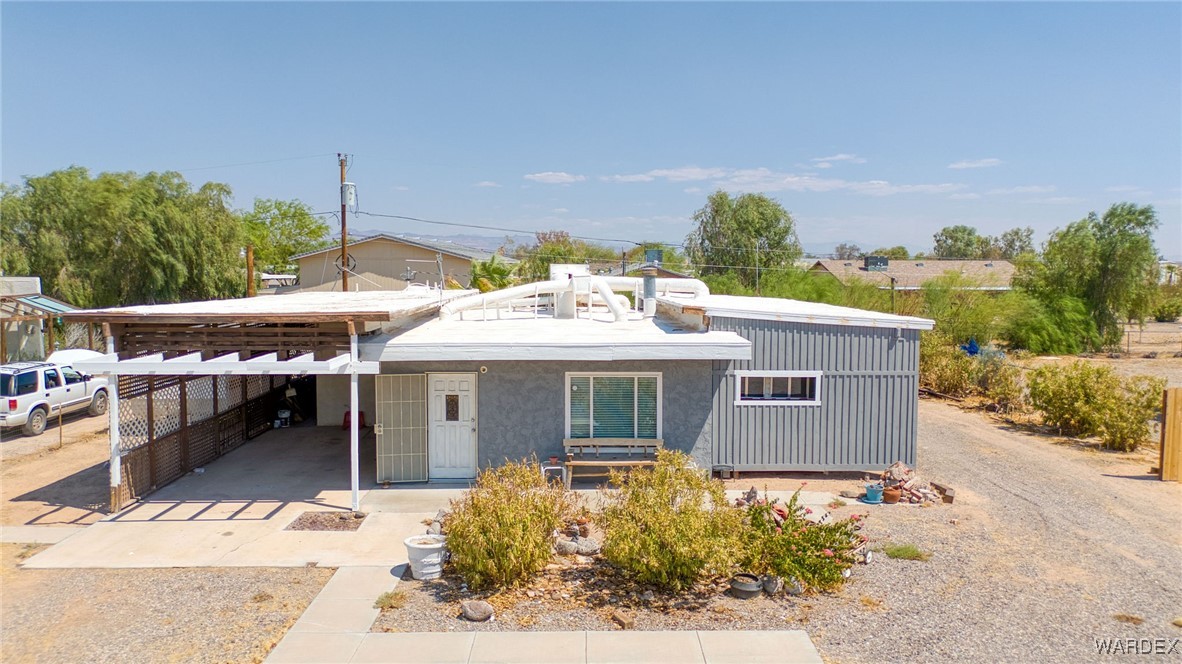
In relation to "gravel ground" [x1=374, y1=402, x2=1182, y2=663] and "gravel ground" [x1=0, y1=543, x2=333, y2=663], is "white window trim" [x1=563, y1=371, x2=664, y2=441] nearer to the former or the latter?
"gravel ground" [x1=374, y1=402, x2=1182, y2=663]

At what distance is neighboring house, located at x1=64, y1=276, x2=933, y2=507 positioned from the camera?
12.5 meters

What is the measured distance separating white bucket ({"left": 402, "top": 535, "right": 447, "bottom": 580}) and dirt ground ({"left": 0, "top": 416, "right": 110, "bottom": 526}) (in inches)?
231

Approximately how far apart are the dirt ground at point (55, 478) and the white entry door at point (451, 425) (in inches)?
201

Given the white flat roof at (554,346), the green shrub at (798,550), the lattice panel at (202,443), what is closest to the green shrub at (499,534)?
the green shrub at (798,550)

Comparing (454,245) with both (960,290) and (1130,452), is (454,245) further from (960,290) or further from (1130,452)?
(1130,452)

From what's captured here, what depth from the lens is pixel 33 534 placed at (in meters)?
10.9

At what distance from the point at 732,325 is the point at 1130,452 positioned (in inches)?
389

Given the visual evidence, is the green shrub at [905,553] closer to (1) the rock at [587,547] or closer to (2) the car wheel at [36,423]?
(1) the rock at [587,547]

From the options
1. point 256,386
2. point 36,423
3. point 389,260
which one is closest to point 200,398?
point 256,386

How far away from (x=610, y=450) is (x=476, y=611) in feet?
18.4

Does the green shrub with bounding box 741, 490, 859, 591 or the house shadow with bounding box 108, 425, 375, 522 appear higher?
the green shrub with bounding box 741, 490, 859, 591

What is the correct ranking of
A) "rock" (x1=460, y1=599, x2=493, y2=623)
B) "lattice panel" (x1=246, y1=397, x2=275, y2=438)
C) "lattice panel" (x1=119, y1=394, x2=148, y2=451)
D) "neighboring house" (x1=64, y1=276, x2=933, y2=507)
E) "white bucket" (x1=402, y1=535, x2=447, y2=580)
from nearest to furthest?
"rock" (x1=460, y1=599, x2=493, y2=623) → "white bucket" (x1=402, y1=535, x2=447, y2=580) → "lattice panel" (x1=119, y1=394, x2=148, y2=451) → "neighboring house" (x1=64, y1=276, x2=933, y2=507) → "lattice panel" (x1=246, y1=397, x2=275, y2=438)

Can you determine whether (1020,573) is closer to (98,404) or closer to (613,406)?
(613,406)

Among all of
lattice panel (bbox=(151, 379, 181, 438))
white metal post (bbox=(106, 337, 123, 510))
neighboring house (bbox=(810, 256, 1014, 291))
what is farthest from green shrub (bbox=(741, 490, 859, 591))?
neighboring house (bbox=(810, 256, 1014, 291))
